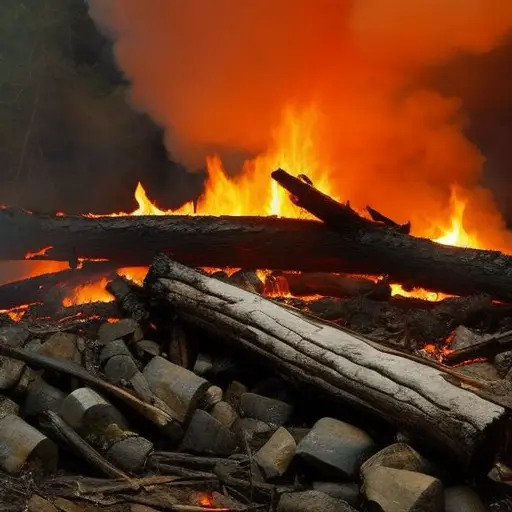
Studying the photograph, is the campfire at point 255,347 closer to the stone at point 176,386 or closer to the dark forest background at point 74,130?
the stone at point 176,386

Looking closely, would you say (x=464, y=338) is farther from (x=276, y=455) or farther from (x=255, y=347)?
(x=276, y=455)

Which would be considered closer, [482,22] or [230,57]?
[482,22]

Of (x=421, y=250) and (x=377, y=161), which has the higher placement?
(x=377, y=161)

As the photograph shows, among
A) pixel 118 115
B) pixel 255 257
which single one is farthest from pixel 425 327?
pixel 118 115

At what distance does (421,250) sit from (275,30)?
13.2 feet

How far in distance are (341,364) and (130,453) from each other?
1467 millimetres

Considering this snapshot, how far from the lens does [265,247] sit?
597cm

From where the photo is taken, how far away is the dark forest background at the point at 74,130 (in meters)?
8.77

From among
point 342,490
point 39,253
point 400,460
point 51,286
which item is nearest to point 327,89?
point 39,253

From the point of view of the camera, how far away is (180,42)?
830cm

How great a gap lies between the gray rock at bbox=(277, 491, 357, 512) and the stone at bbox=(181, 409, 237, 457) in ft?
2.18

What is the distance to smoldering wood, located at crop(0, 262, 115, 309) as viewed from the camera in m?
6.30

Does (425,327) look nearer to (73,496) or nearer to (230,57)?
(73,496)

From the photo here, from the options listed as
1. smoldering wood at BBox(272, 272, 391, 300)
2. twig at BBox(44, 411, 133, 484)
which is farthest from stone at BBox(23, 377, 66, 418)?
smoldering wood at BBox(272, 272, 391, 300)
